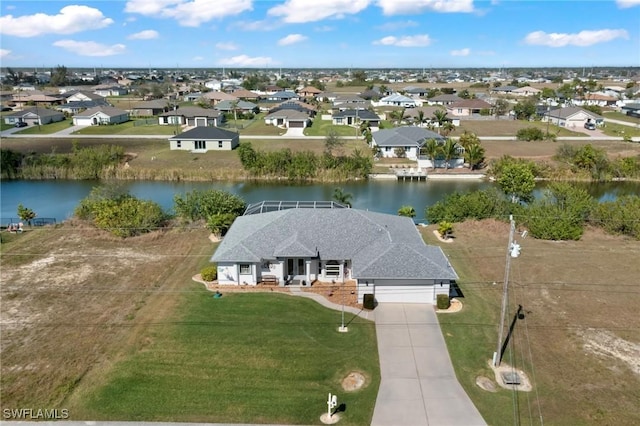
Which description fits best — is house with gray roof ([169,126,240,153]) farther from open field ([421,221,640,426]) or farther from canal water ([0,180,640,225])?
open field ([421,221,640,426])

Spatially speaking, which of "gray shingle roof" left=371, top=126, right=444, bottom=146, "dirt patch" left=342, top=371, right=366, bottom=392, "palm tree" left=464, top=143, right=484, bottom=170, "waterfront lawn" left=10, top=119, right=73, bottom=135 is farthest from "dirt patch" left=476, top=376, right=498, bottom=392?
"waterfront lawn" left=10, top=119, right=73, bottom=135

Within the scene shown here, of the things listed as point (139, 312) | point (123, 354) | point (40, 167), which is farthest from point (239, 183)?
point (123, 354)

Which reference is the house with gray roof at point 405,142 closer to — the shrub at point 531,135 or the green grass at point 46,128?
the shrub at point 531,135

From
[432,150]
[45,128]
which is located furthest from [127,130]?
[432,150]

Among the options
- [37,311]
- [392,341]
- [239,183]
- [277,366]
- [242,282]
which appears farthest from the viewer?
[239,183]

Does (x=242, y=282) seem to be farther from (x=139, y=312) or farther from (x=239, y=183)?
(x=239, y=183)
